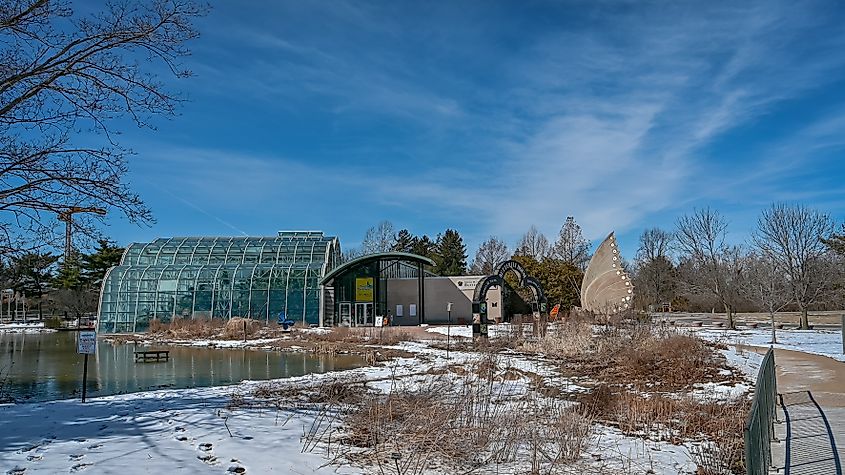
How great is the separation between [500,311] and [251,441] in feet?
147

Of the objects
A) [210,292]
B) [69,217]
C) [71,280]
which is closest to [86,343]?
[69,217]

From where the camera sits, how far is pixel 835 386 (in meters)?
13.1

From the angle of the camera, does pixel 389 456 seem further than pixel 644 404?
No

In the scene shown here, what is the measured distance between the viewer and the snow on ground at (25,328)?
1856 inches

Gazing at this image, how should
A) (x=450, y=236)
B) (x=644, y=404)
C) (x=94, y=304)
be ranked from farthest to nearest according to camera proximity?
1. (x=450, y=236)
2. (x=94, y=304)
3. (x=644, y=404)

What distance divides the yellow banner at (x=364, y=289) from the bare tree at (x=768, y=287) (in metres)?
26.3

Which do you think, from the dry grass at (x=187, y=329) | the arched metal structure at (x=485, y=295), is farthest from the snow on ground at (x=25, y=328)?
the arched metal structure at (x=485, y=295)

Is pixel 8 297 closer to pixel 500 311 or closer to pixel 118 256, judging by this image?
pixel 118 256

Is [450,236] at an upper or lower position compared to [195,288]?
upper

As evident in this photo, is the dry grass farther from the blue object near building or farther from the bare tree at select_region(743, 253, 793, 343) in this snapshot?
the bare tree at select_region(743, 253, 793, 343)

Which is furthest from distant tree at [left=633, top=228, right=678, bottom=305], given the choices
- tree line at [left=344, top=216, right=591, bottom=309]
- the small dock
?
the small dock

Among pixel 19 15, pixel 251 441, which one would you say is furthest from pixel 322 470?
pixel 19 15

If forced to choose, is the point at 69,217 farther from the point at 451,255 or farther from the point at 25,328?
the point at 451,255

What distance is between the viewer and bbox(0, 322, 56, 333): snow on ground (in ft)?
155
